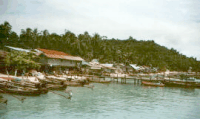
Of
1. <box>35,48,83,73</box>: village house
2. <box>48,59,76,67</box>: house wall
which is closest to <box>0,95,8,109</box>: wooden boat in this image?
<box>35,48,83,73</box>: village house

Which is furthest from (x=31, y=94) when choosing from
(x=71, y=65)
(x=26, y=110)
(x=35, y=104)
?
(x=71, y=65)

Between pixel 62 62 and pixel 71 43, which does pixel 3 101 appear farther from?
pixel 71 43

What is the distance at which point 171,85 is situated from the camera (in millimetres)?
51719

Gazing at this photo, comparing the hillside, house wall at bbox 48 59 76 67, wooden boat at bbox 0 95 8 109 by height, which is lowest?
wooden boat at bbox 0 95 8 109

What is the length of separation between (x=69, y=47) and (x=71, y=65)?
21771 millimetres

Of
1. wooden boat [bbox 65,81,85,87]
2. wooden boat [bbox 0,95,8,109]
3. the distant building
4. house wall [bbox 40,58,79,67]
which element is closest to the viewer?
wooden boat [bbox 0,95,8,109]

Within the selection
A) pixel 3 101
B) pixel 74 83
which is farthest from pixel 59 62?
Answer: pixel 3 101

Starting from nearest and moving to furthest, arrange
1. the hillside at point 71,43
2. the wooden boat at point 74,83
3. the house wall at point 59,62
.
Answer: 1. the wooden boat at point 74,83
2. the house wall at point 59,62
3. the hillside at point 71,43

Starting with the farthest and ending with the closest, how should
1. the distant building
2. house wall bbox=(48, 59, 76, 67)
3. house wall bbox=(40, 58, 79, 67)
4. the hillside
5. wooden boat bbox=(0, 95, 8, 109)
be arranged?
1. the hillside
2. house wall bbox=(48, 59, 76, 67)
3. house wall bbox=(40, 58, 79, 67)
4. the distant building
5. wooden boat bbox=(0, 95, 8, 109)

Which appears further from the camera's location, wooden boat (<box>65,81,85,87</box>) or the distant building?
the distant building

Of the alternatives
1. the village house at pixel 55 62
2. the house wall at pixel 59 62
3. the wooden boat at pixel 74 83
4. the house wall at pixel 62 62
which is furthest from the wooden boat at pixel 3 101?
the house wall at pixel 62 62

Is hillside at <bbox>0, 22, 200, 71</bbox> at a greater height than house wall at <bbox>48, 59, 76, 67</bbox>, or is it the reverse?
hillside at <bbox>0, 22, 200, 71</bbox>

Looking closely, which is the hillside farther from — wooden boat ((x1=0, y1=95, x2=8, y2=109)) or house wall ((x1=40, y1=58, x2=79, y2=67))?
Result: wooden boat ((x1=0, y1=95, x2=8, y2=109))

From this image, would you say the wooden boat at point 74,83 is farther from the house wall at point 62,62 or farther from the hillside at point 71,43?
the hillside at point 71,43
